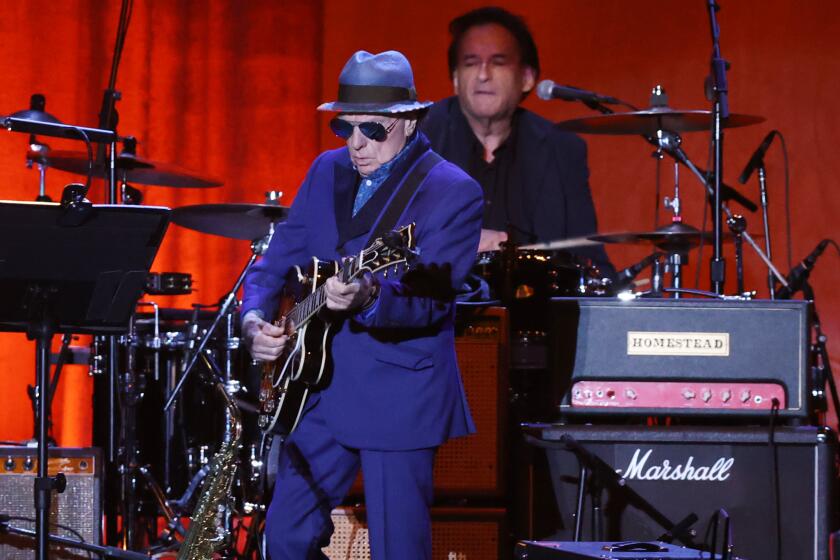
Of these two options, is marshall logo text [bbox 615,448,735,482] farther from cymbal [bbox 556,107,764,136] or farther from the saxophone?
cymbal [bbox 556,107,764,136]

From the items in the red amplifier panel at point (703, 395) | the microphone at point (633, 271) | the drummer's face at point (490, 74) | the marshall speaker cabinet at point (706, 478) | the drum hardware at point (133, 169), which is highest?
the drummer's face at point (490, 74)

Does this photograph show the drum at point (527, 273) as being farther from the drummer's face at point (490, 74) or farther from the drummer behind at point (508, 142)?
the drummer's face at point (490, 74)

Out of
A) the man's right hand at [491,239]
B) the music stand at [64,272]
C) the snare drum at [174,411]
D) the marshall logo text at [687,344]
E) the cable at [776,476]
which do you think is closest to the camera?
the music stand at [64,272]

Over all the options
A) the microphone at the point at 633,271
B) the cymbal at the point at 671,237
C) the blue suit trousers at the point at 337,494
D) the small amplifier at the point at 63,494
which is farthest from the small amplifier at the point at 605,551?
the microphone at the point at 633,271

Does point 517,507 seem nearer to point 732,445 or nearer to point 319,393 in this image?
point 732,445

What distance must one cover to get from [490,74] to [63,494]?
2763 mm

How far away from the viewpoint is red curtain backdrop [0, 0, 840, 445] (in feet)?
24.4

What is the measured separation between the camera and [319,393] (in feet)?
11.3

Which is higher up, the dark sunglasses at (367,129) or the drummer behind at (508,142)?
the drummer behind at (508,142)

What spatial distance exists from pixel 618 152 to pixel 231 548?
435 cm

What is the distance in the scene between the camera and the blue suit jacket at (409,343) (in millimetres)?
3277

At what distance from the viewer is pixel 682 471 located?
12.9 ft

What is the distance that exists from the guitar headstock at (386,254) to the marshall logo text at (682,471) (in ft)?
4.45

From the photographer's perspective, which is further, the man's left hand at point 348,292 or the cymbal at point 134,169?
the cymbal at point 134,169
